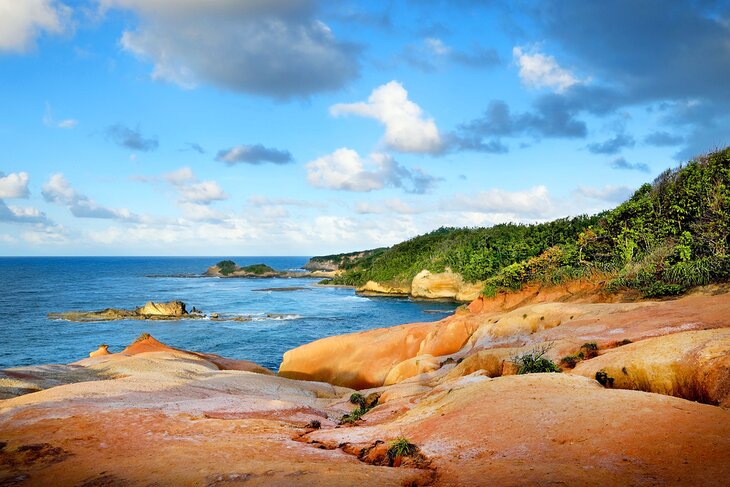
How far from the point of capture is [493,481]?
7.10 meters

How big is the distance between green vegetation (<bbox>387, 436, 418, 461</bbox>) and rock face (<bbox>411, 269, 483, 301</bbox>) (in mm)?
72873

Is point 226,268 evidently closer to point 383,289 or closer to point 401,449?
point 383,289

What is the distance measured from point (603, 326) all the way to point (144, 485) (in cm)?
1737

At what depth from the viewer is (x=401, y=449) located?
9055 mm

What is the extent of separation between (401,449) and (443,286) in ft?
254

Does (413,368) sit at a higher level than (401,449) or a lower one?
lower

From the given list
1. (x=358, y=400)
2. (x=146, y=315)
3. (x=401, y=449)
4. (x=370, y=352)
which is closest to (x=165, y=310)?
(x=146, y=315)

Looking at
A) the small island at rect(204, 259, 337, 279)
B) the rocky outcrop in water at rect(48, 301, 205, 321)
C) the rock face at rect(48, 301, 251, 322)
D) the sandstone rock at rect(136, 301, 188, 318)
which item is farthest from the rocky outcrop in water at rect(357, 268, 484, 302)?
the small island at rect(204, 259, 337, 279)

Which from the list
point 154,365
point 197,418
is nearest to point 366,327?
point 154,365

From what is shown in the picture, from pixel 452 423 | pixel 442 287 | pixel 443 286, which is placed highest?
pixel 452 423

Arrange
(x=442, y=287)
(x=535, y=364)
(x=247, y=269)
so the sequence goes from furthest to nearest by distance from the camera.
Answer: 1. (x=247, y=269)
2. (x=442, y=287)
3. (x=535, y=364)

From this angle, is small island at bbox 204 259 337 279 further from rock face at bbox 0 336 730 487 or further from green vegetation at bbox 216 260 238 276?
rock face at bbox 0 336 730 487

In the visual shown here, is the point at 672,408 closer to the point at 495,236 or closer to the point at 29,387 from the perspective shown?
the point at 29,387

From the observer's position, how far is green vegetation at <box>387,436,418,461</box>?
902cm
